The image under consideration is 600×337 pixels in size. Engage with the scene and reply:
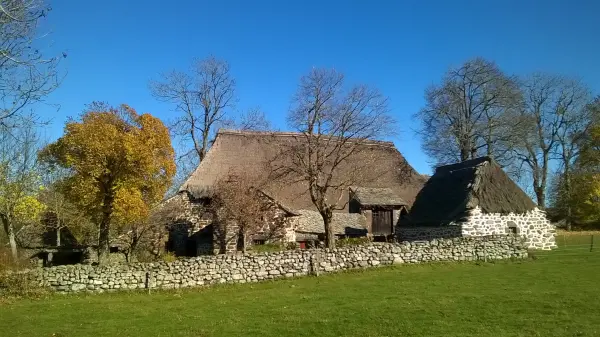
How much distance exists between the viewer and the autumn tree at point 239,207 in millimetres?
29031

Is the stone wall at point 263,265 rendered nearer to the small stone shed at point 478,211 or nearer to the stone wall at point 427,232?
the small stone shed at point 478,211

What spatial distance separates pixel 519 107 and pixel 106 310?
140 feet

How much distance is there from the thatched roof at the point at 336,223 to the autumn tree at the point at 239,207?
13.7 ft

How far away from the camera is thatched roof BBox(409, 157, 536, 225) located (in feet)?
93.0

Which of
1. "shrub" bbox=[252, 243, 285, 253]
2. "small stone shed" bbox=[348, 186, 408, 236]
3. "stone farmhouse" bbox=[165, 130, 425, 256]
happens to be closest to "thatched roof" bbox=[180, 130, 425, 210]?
"stone farmhouse" bbox=[165, 130, 425, 256]

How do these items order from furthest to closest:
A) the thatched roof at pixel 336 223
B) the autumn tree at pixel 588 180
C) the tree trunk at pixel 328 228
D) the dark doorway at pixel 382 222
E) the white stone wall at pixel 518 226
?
the autumn tree at pixel 588 180
the dark doorway at pixel 382 222
the thatched roof at pixel 336 223
the white stone wall at pixel 518 226
the tree trunk at pixel 328 228

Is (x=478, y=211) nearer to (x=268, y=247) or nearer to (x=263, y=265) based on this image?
(x=268, y=247)

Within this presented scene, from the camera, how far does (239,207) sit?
2900cm

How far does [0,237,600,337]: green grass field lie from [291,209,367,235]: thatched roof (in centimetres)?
1392

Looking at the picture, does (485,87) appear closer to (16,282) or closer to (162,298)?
(162,298)

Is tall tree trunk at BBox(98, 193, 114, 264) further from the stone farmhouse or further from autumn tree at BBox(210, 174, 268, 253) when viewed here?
the stone farmhouse

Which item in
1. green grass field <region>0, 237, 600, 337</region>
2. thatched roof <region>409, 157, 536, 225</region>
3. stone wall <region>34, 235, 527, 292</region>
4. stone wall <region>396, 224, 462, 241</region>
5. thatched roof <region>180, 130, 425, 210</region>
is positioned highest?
thatched roof <region>180, 130, 425, 210</region>

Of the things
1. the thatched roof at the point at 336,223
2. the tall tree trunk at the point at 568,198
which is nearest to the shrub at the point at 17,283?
the thatched roof at the point at 336,223

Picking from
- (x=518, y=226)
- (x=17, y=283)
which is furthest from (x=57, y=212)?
(x=518, y=226)
